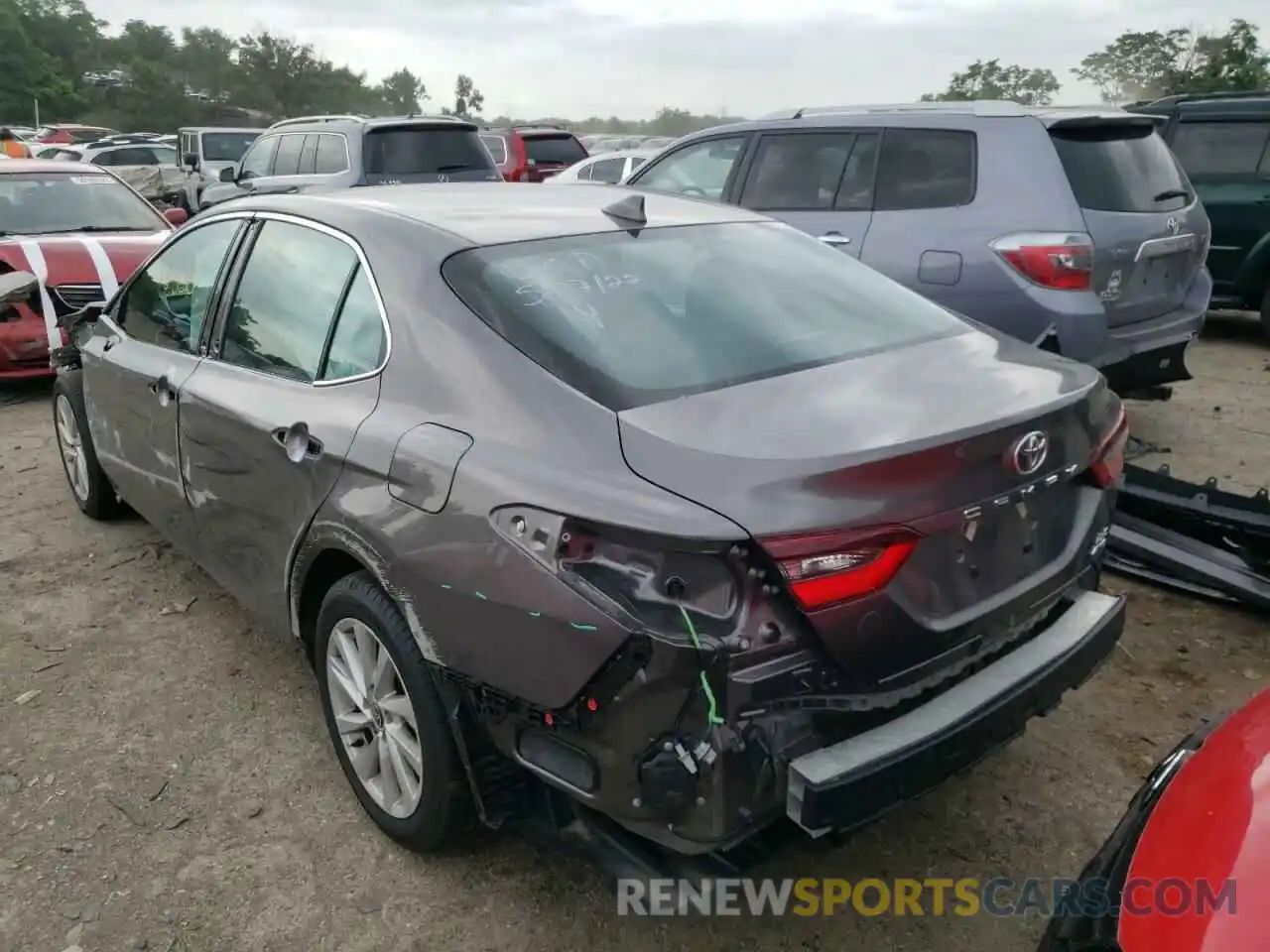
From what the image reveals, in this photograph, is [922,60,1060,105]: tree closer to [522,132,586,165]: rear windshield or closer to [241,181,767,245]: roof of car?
[522,132,586,165]: rear windshield

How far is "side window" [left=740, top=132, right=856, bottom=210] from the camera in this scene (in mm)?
5734

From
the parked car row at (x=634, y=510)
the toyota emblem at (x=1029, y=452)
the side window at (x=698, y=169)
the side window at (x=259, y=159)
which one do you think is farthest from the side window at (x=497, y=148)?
the toyota emblem at (x=1029, y=452)

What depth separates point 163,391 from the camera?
11.6 feet

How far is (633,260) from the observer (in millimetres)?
2748

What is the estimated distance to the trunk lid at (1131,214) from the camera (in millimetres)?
4918

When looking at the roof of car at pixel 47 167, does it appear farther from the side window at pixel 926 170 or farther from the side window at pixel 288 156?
the side window at pixel 926 170

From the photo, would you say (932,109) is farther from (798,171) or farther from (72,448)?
(72,448)

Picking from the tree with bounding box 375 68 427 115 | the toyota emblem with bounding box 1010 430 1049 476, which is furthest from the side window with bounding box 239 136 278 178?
the tree with bounding box 375 68 427 115

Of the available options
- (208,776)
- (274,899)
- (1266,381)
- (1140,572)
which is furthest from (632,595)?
(1266,381)

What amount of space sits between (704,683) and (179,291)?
280 cm

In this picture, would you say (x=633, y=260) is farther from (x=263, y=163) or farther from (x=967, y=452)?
(x=263, y=163)

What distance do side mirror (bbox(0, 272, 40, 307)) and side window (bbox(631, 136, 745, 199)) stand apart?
13.5ft

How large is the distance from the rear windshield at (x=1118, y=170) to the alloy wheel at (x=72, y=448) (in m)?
4.85

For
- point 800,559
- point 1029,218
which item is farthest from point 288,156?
point 800,559
